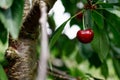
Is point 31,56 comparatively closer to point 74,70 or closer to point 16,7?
point 16,7

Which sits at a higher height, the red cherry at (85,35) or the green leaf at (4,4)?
the green leaf at (4,4)

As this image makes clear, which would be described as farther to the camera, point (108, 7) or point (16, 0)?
point (108, 7)

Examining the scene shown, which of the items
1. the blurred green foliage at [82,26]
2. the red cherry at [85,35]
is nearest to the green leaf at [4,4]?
the blurred green foliage at [82,26]

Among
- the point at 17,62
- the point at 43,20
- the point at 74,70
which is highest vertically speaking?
the point at 43,20

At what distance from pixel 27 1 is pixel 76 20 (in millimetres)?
485

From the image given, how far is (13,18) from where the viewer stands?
36.9 inches

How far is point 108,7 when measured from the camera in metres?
1.26

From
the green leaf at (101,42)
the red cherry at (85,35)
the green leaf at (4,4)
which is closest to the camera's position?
the green leaf at (4,4)

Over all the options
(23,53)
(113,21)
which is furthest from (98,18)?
(23,53)

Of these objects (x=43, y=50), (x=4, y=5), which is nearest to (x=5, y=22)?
(x=4, y=5)

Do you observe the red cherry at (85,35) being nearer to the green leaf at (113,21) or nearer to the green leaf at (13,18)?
the green leaf at (113,21)

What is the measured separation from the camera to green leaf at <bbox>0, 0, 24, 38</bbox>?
91cm

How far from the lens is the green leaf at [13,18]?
0.91m

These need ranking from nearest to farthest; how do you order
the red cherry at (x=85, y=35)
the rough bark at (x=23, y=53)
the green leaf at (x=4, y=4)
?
the green leaf at (x=4, y=4), the rough bark at (x=23, y=53), the red cherry at (x=85, y=35)
